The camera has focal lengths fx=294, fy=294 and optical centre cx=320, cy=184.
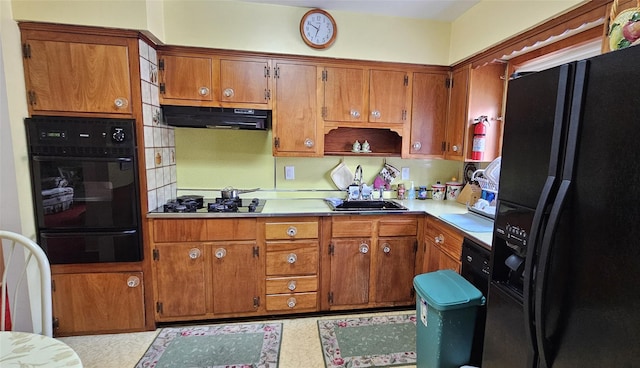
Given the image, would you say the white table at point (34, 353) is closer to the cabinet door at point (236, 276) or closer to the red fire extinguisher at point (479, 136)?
the cabinet door at point (236, 276)

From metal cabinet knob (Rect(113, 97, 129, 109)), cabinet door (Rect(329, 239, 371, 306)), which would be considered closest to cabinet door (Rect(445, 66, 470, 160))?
cabinet door (Rect(329, 239, 371, 306))

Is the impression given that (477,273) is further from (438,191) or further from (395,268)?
(438,191)

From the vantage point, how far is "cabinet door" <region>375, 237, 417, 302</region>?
2.41m

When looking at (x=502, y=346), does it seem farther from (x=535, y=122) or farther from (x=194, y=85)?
(x=194, y=85)

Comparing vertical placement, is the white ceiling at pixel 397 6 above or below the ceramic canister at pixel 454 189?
above

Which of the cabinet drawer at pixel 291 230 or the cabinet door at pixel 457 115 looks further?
the cabinet door at pixel 457 115

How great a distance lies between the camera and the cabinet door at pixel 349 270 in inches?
92.7

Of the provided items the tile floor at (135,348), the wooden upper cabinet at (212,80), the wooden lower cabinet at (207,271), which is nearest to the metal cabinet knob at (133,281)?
the wooden lower cabinet at (207,271)

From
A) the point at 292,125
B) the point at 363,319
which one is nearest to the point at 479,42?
the point at 292,125

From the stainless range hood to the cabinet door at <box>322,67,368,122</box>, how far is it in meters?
0.59

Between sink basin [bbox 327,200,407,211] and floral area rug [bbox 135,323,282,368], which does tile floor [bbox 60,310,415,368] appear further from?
sink basin [bbox 327,200,407,211]

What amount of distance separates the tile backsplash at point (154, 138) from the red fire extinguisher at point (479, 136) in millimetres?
2519

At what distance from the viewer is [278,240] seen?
2.27 metres

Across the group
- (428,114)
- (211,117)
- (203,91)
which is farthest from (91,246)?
(428,114)
